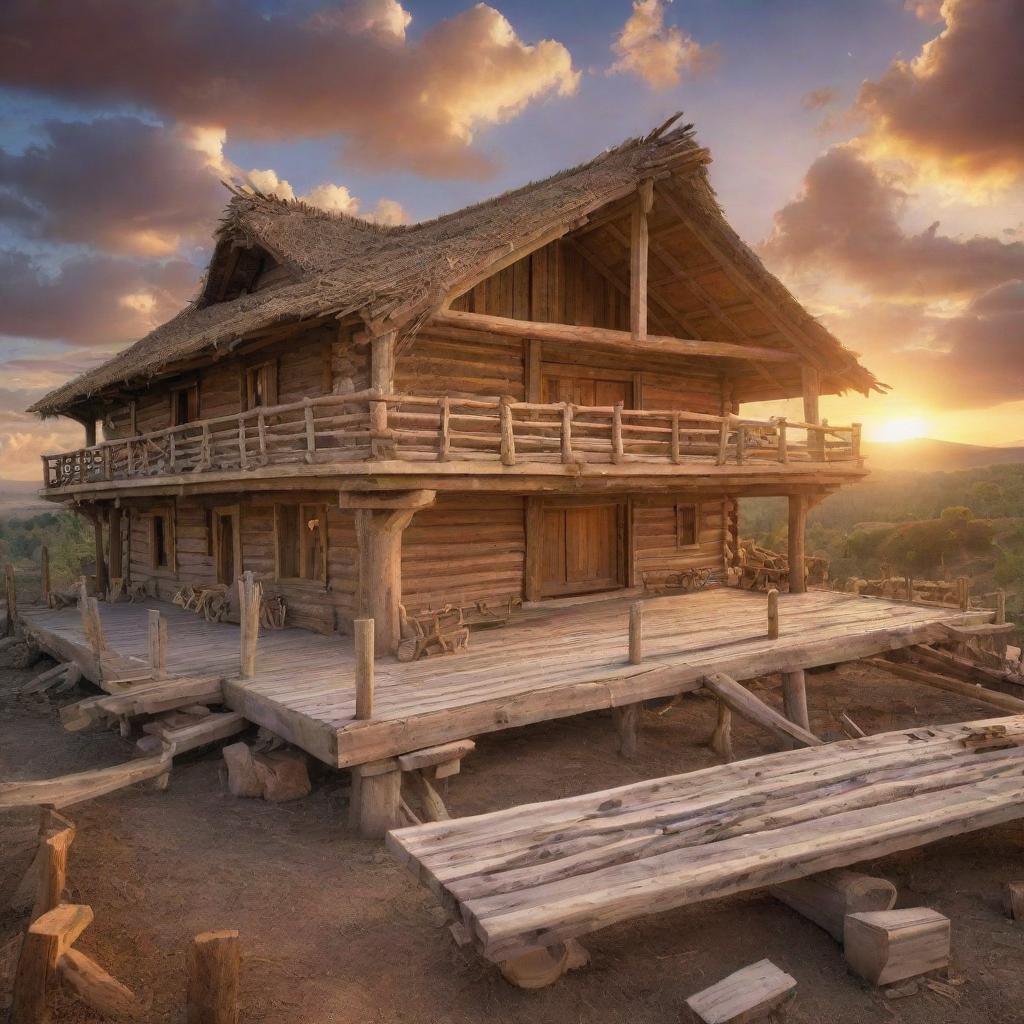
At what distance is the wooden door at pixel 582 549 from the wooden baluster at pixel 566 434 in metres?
3.82

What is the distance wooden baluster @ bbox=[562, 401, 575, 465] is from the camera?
12984 millimetres

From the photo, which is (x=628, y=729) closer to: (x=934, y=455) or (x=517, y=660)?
(x=517, y=660)

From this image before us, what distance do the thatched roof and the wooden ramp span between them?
296 inches

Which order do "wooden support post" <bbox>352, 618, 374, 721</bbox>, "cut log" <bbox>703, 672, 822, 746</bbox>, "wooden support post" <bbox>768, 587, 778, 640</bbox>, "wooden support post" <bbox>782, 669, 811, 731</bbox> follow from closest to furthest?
"wooden support post" <bbox>352, 618, 374, 721</bbox> < "cut log" <bbox>703, 672, 822, 746</bbox> < "wooden support post" <bbox>768, 587, 778, 640</bbox> < "wooden support post" <bbox>782, 669, 811, 731</bbox>

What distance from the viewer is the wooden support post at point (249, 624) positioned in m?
10.5

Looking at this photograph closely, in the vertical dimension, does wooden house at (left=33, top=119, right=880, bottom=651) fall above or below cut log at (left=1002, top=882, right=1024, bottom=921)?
above

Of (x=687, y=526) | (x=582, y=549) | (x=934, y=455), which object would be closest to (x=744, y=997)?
(x=582, y=549)

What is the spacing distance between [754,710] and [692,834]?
4391 millimetres

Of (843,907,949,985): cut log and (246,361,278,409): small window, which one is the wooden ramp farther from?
(246,361,278,409): small window

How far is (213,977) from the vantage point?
16.2ft

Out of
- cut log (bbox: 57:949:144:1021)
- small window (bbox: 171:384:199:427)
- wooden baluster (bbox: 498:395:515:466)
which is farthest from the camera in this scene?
small window (bbox: 171:384:199:427)

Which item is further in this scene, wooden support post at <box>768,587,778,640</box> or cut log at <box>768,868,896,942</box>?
wooden support post at <box>768,587,778,640</box>

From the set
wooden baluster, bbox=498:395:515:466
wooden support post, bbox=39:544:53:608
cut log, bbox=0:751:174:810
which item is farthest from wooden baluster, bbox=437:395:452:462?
wooden support post, bbox=39:544:53:608

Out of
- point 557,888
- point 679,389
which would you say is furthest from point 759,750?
point 679,389
